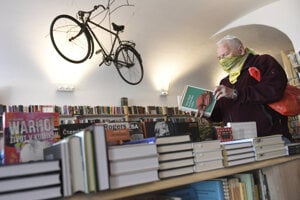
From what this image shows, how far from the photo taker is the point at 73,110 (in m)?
5.47

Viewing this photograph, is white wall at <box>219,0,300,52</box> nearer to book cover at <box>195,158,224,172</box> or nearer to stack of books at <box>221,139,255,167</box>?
stack of books at <box>221,139,255,167</box>

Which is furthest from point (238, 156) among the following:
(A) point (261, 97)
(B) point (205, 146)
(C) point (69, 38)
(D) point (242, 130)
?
(C) point (69, 38)

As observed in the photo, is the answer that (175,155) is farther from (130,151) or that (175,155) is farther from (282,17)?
(282,17)

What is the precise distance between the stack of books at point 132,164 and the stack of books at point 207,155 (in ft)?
0.71

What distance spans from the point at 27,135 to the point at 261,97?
1.21 metres

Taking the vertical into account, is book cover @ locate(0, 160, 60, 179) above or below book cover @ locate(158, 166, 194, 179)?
above

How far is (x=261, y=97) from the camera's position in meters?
1.58

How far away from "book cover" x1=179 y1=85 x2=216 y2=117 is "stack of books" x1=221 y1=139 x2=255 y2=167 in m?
0.33

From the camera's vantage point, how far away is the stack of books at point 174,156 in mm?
921

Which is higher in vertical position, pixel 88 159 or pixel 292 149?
pixel 88 159

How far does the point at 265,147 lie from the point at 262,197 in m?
0.23

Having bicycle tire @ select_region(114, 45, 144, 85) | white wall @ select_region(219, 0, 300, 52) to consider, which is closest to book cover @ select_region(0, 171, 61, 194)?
bicycle tire @ select_region(114, 45, 144, 85)

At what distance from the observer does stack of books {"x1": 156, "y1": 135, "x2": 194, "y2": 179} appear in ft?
3.02

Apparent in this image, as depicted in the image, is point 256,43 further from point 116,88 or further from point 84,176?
point 84,176
